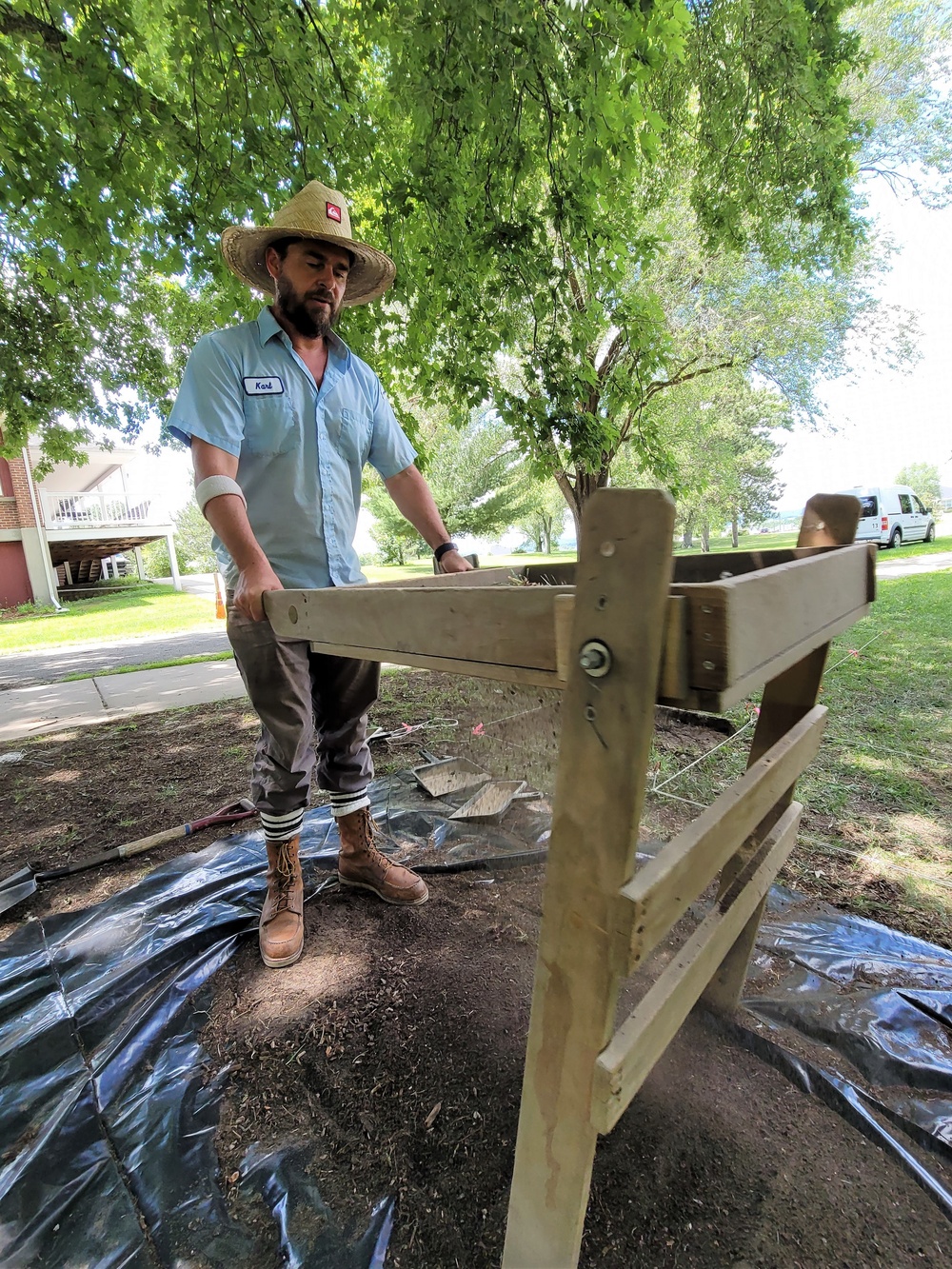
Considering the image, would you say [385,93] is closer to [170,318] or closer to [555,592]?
[170,318]

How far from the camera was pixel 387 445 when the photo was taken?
2123 millimetres

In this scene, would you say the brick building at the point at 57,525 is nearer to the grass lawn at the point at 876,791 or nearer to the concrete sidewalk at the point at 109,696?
the concrete sidewalk at the point at 109,696

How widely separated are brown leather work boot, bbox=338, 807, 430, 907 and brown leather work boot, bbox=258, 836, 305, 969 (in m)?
0.20

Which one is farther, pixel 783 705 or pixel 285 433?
pixel 285 433

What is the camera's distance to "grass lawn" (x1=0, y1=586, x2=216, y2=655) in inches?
413

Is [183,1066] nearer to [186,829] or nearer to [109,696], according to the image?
[186,829]

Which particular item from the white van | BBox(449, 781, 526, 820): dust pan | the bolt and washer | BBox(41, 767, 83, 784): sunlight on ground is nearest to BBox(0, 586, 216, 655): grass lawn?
BBox(41, 767, 83, 784): sunlight on ground

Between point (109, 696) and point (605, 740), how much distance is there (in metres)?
6.03

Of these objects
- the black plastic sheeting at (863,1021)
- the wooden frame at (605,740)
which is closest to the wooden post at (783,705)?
the black plastic sheeting at (863,1021)

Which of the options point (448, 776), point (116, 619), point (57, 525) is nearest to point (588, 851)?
point (448, 776)

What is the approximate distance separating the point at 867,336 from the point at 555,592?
1415 cm

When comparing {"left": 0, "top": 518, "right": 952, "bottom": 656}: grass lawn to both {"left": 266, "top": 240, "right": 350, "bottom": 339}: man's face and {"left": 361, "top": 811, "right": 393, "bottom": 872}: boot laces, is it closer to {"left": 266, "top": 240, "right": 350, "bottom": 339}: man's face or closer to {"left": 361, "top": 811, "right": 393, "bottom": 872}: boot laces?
{"left": 361, "top": 811, "right": 393, "bottom": 872}: boot laces

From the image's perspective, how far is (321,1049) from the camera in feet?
4.87

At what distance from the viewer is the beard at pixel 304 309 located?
1.83 m
